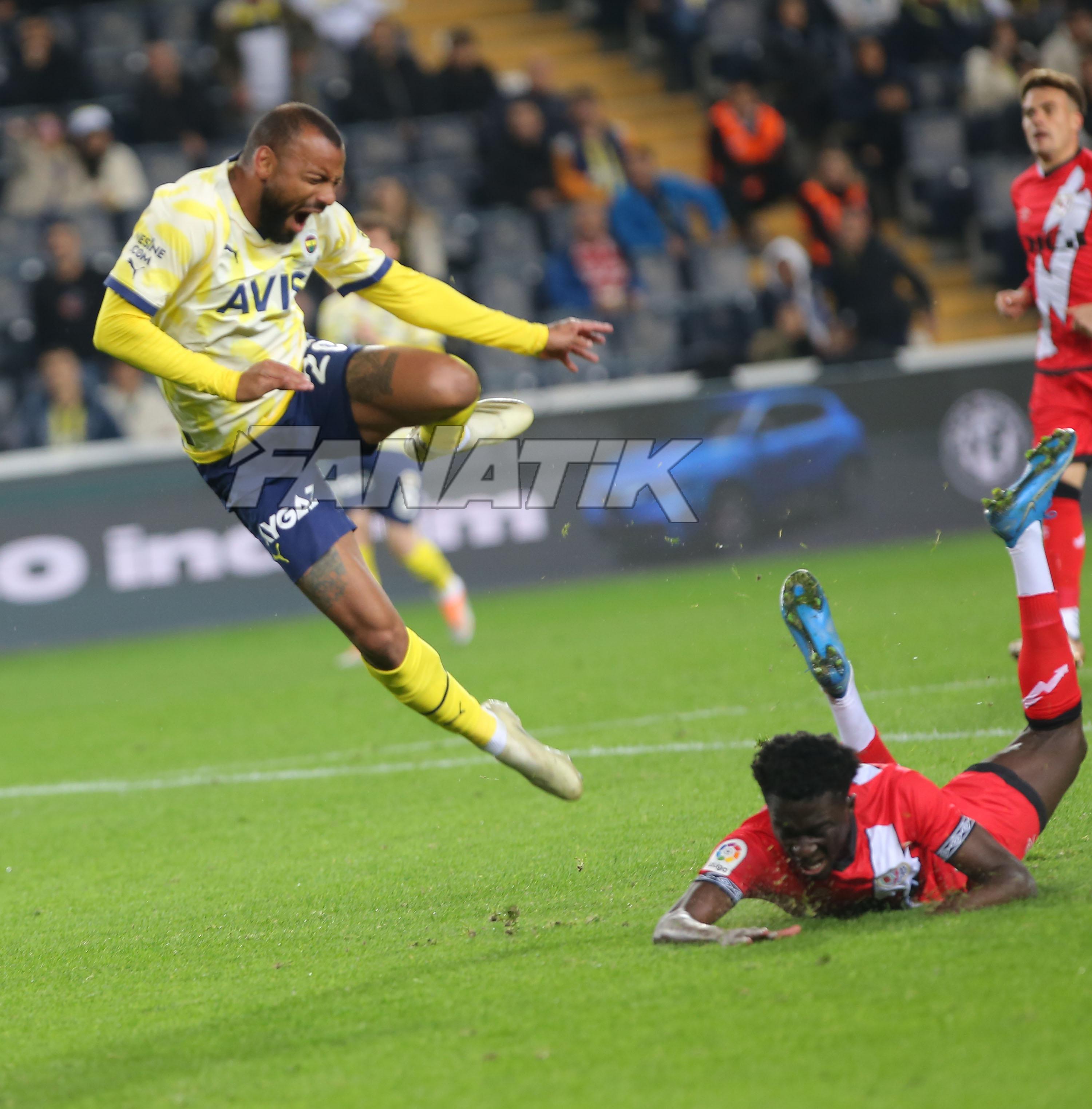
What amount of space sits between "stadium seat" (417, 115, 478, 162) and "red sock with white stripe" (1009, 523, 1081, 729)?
448 inches

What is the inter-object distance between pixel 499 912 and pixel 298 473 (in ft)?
4.77

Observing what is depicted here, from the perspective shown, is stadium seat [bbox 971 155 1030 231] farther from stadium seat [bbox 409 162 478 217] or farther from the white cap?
Answer: the white cap

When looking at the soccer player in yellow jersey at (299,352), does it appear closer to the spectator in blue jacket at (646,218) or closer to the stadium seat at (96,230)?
the stadium seat at (96,230)

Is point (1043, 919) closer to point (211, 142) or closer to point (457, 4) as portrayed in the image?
point (211, 142)

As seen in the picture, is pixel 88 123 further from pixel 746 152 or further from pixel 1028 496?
pixel 1028 496

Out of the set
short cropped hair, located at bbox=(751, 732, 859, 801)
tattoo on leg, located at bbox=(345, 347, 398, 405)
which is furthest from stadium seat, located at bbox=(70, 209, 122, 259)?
short cropped hair, located at bbox=(751, 732, 859, 801)

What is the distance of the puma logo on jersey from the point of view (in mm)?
4426

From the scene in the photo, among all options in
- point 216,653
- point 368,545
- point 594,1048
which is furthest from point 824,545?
point 594,1048

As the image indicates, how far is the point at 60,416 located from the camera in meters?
11.9

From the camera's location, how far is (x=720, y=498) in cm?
1169

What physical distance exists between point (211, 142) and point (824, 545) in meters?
6.79

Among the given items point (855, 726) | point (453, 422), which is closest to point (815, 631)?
point (855, 726)

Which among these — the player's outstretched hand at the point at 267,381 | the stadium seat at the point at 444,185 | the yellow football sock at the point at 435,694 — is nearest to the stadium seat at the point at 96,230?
the stadium seat at the point at 444,185

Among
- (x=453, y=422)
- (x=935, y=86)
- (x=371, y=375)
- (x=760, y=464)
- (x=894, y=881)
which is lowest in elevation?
(x=760, y=464)
